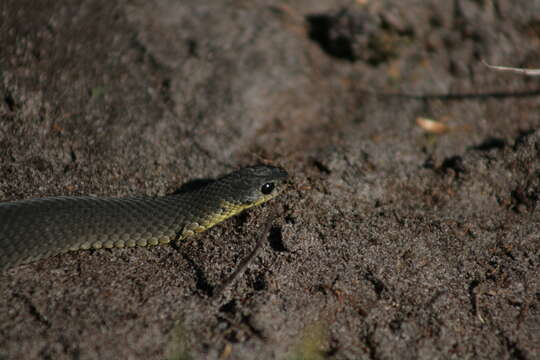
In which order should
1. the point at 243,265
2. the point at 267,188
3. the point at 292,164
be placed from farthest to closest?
1. the point at 292,164
2. the point at 267,188
3. the point at 243,265

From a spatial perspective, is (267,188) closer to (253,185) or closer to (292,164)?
(253,185)

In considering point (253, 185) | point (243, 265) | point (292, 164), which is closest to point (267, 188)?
point (253, 185)

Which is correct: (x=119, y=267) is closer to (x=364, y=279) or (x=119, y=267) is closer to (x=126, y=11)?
(x=364, y=279)

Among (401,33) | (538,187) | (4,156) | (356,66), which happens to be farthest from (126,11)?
(538,187)

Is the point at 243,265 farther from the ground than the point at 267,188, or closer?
closer

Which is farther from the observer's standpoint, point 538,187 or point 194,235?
point 538,187

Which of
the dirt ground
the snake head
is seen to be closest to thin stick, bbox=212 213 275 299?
the dirt ground

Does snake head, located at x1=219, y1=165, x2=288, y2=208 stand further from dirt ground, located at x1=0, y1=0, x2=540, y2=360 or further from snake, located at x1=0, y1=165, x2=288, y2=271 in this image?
dirt ground, located at x1=0, y1=0, x2=540, y2=360
